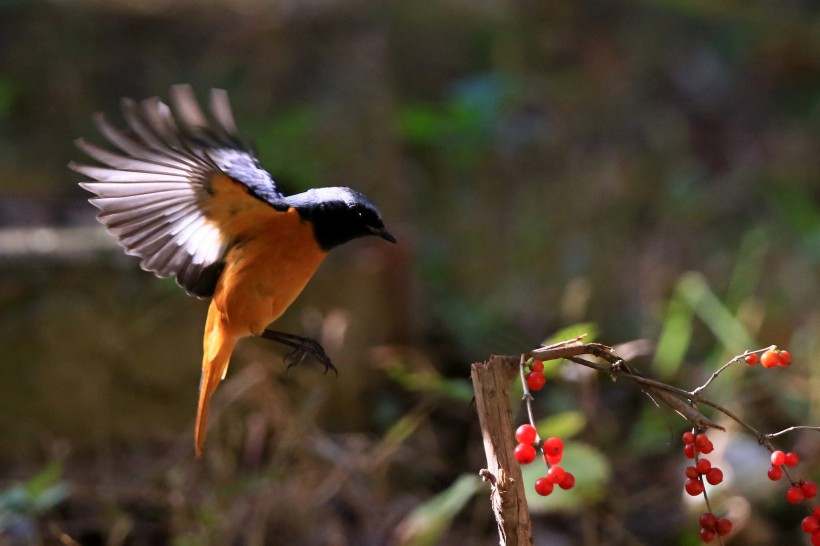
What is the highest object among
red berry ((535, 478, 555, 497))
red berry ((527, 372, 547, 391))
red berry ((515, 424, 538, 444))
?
red berry ((527, 372, 547, 391))

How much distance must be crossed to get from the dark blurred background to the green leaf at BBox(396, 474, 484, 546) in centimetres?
2

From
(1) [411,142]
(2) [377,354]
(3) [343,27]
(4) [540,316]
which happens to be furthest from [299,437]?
(3) [343,27]

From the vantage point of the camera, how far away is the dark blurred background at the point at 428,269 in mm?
3547

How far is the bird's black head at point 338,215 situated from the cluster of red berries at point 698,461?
0.78 meters

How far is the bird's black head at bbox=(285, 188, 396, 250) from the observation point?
6.94 ft

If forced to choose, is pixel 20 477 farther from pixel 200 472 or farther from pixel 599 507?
pixel 599 507

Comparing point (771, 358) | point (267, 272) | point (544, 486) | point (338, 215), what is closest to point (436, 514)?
point (267, 272)

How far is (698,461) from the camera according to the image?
5.34 feet

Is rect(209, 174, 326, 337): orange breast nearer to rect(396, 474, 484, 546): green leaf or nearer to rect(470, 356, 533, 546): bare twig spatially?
rect(470, 356, 533, 546): bare twig

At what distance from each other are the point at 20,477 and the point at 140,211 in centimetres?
186

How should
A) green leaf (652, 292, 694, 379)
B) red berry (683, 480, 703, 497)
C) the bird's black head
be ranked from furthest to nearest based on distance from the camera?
green leaf (652, 292, 694, 379) → the bird's black head → red berry (683, 480, 703, 497)

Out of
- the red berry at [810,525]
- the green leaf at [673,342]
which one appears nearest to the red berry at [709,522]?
the red berry at [810,525]

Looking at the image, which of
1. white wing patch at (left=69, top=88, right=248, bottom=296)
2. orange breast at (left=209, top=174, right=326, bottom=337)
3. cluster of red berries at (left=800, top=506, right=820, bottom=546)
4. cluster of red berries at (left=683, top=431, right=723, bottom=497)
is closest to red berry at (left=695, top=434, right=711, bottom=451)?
cluster of red berries at (left=683, top=431, right=723, bottom=497)

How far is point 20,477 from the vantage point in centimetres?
370
